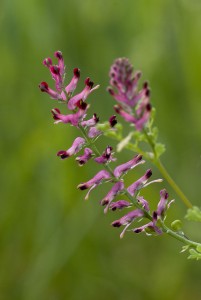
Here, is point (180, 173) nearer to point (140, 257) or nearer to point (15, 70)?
point (140, 257)

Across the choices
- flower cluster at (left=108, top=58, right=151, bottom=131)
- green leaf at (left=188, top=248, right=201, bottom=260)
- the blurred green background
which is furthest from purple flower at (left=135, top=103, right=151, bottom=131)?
the blurred green background

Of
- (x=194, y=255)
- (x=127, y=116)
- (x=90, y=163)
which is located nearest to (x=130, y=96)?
(x=127, y=116)

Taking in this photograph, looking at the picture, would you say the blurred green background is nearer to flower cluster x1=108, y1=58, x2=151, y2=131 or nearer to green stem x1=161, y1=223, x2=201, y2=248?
green stem x1=161, y1=223, x2=201, y2=248

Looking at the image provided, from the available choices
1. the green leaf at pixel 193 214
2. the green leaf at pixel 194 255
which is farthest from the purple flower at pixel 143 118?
the green leaf at pixel 194 255

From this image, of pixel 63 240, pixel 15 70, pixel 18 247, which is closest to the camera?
pixel 63 240

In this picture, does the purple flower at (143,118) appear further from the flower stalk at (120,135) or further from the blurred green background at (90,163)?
the blurred green background at (90,163)

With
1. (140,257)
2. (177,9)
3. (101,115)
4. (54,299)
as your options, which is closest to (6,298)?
(54,299)

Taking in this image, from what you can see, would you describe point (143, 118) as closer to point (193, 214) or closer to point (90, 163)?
point (193, 214)
